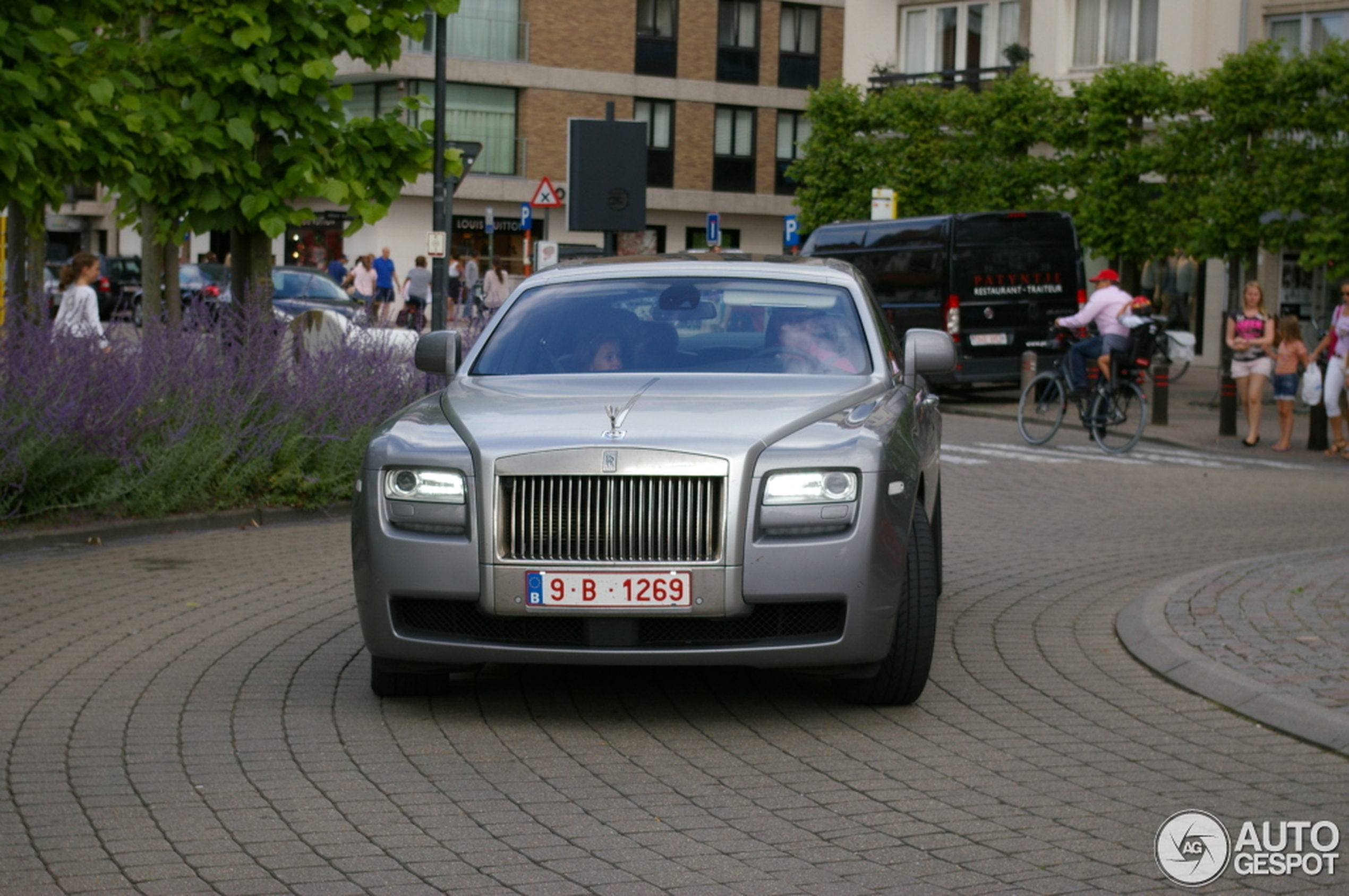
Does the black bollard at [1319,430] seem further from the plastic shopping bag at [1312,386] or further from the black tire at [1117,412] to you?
the black tire at [1117,412]

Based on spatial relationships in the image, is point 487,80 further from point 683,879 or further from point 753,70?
point 683,879

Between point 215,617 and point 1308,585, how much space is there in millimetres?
5449

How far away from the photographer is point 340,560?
10828mm

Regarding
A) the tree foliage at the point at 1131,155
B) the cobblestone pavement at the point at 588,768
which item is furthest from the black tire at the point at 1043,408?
the cobblestone pavement at the point at 588,768

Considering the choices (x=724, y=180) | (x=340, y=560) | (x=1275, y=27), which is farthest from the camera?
(x=724, y=180)

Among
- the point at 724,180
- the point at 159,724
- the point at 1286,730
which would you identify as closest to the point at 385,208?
the point at 159,724

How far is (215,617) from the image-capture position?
345 inches

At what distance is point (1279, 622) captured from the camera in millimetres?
8383

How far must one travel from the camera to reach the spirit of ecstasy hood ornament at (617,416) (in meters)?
6.38

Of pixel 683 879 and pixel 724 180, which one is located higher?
pixel 724 180

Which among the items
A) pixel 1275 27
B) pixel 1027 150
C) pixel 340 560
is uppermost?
pixel 1275 27

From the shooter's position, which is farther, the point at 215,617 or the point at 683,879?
the point at 215,617

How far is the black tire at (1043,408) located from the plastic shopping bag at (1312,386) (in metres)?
2.85

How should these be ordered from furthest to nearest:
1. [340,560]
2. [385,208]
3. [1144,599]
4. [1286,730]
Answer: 1. [385,208]
2. [340,560]
3. [1144,599]
4. [1286,730]
